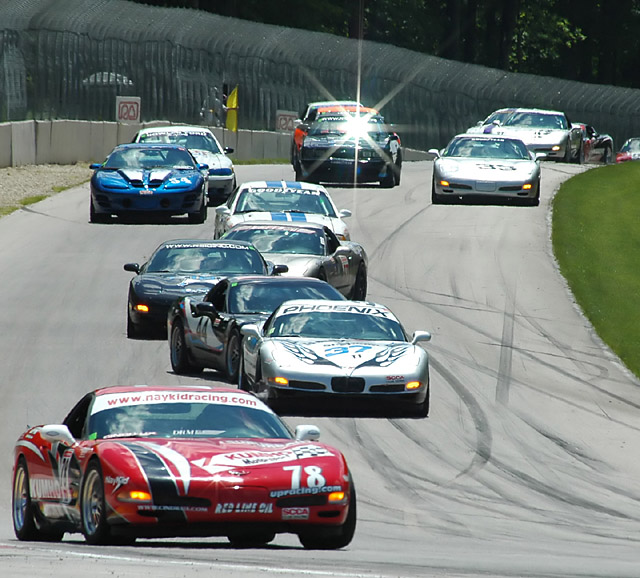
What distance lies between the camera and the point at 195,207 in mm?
28391

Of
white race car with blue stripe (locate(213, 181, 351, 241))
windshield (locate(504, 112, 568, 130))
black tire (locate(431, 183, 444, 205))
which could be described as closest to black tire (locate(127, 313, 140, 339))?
white race car with blue stripe (locate(213, 181, 351, 241))

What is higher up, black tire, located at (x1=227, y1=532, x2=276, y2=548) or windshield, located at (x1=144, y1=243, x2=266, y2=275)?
black tire, located at (x1=227, y1=532, x2=276, y2=548)

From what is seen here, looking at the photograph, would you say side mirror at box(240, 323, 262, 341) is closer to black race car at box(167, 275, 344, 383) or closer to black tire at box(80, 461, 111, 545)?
black race car at box(167, 275, 344, 383)

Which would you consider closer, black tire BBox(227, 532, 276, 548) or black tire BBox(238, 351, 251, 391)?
black tire BBox(227, 532, 276, 548)

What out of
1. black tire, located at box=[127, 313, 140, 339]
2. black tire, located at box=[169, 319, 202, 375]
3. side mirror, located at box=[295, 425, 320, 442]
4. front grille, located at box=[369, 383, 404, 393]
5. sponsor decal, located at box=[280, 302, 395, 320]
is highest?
side mirror, located at box=[295, 425, 320, 442]

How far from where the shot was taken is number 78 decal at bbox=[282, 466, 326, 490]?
923 cm

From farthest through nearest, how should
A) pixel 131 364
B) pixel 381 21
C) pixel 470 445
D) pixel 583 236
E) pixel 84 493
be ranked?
1. pixel 381 21
2. pixel 583 236
3. pixel 131 364
4. pixel 470 445
5. pixel 84 493

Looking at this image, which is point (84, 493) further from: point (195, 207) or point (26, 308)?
point (195, 207)

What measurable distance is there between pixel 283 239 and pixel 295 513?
42.0ft

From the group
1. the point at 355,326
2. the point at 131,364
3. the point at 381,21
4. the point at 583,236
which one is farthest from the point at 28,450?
the point at 381,21

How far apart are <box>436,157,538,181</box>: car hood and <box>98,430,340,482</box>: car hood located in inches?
844

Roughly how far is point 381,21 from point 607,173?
165 ft

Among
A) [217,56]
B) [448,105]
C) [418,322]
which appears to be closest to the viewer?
[418,322]

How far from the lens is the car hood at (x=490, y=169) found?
30734 mm
